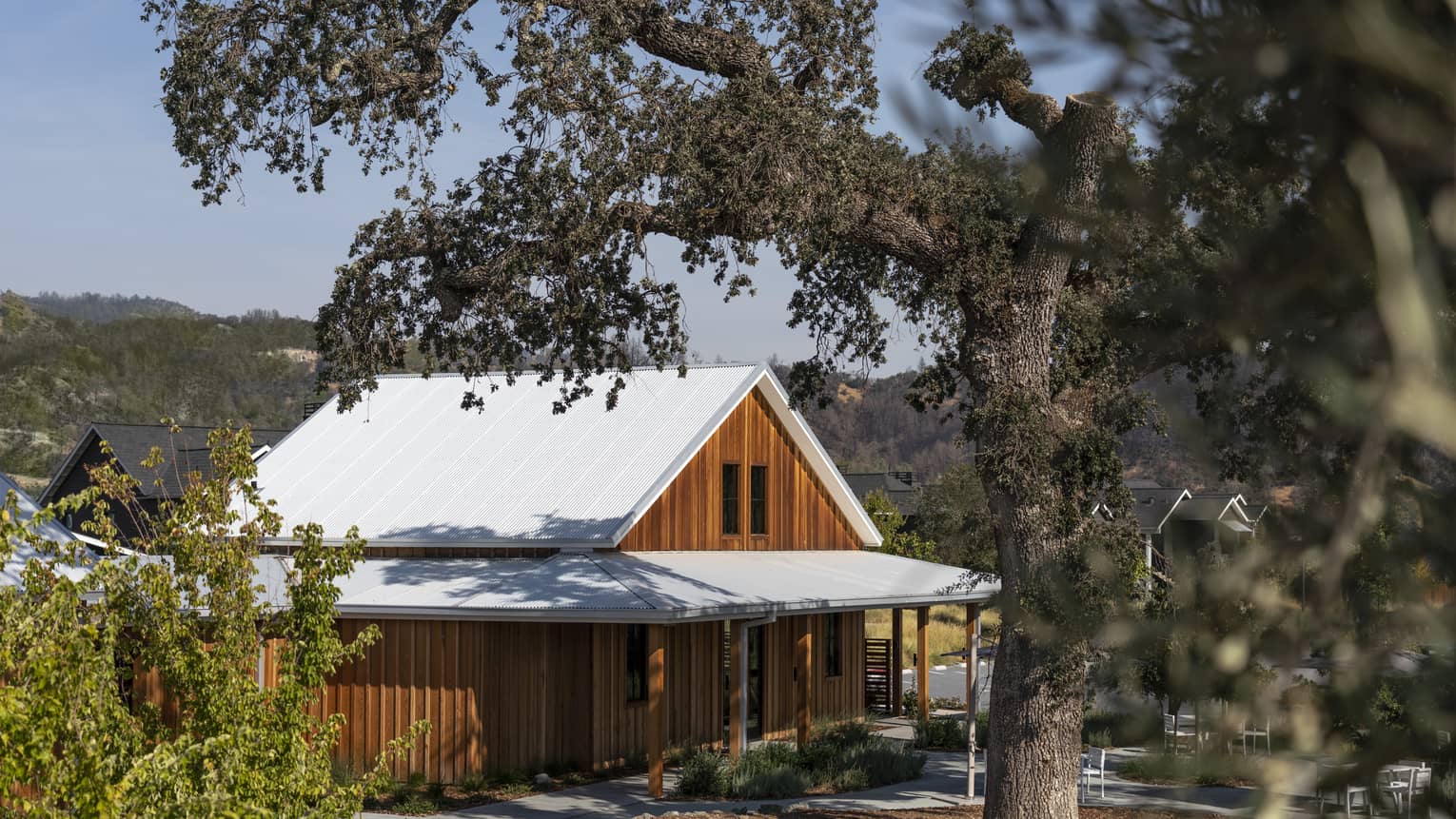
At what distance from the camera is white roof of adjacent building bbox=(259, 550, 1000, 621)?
59.7ft

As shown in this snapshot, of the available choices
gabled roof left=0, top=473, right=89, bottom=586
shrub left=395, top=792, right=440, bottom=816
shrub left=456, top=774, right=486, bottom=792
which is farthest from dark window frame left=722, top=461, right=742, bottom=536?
gabled roof left=0, top=473, right=89, bottom=586

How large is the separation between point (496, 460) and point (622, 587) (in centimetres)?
641

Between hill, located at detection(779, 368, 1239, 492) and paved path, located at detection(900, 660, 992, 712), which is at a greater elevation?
hill, located at detection(779, 368, 1239, 492)

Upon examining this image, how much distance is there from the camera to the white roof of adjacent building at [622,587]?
18203 millimetres

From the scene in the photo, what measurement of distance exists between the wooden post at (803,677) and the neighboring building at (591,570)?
0.14 feet

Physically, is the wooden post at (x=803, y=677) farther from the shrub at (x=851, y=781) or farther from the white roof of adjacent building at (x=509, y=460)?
the white roof of adjacent building at (x=509, y=460)

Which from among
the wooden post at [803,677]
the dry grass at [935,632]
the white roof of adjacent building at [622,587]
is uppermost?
the white roof of adjacent building at [622,587]

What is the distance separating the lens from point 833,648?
86.5 ft

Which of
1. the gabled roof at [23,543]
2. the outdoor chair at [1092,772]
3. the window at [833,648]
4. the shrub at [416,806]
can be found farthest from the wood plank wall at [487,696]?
Result: the outdoor chair at [1092,772]

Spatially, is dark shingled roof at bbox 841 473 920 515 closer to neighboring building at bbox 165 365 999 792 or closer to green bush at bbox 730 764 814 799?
neighboring building at bbox 165 365 999 792

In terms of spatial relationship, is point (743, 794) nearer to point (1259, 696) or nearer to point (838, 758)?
point (838, 758)

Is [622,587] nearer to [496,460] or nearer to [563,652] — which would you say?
[563,652]

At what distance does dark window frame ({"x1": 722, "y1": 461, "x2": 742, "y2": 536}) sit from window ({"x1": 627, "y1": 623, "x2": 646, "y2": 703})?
10.8ft

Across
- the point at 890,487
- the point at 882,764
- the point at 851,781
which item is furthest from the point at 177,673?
the point at 890,487
